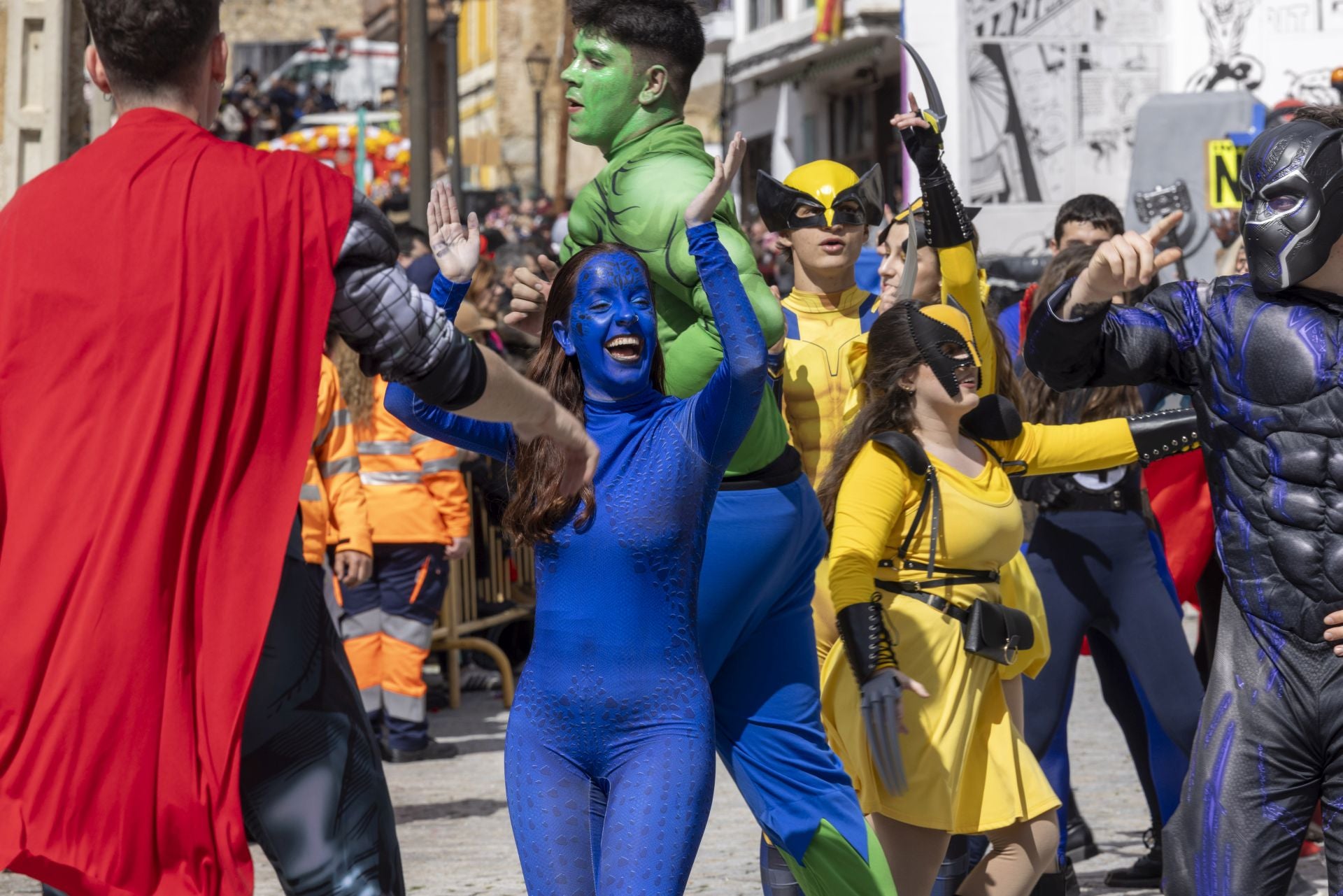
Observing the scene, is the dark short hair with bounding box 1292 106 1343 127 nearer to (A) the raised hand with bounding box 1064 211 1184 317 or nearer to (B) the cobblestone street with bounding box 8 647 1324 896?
(A) the raised hand with bounding box 1064 211 1184 317

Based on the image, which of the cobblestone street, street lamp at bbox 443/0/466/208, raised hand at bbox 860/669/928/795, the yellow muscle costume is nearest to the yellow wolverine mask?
the yellow muscle costume

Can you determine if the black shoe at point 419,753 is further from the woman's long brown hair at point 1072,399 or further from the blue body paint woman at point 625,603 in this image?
the blue body paint woman at point 625,603

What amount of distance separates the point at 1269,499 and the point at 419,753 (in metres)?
5.76

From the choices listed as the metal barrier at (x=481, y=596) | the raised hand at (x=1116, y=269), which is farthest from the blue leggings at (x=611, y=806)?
the metal barrier at (x=481, y=596)

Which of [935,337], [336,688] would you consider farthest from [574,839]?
[935,337]

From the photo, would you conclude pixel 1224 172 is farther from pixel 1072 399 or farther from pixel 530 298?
pixel 530 298

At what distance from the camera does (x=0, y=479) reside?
125 inches

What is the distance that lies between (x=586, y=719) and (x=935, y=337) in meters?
1.63

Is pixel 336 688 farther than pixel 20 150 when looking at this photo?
No

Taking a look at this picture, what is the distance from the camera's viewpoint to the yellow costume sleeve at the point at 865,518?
15.8ft

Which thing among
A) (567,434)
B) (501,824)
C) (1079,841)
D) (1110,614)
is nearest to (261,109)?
(501,824)

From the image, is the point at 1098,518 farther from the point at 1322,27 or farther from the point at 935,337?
the point at 1322,27

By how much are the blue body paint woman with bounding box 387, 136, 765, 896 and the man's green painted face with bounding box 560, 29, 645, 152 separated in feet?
2.17

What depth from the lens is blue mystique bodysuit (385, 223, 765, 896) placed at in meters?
3.89
